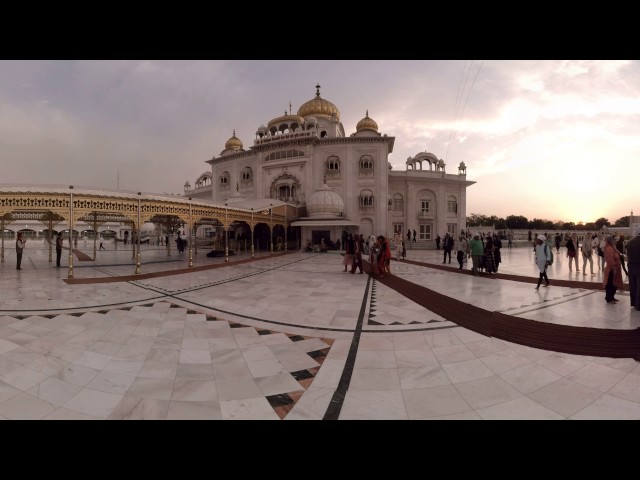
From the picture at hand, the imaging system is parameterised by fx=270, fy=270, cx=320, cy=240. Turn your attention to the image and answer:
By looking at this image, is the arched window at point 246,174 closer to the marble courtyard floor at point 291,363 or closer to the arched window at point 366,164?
the arched window at point 366,164

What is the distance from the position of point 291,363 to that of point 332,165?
24.4 m

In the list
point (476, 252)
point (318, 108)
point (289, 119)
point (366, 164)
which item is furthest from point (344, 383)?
point (318, 108)

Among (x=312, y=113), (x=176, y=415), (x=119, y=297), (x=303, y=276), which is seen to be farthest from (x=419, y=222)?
(x=176, y=415)

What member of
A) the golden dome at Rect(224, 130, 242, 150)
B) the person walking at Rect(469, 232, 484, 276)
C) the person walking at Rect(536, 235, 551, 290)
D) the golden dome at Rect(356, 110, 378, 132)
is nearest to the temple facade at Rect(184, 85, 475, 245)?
the golden dome at Rect(356, 110, 378, 132)

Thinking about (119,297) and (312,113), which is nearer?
(119,297)

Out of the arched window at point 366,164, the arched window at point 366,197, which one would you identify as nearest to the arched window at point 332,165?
the arched window at point 366,164

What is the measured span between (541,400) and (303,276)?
742 cm

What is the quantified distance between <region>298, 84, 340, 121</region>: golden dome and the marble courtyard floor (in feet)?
95.4

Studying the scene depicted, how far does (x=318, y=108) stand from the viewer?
30.5 metres

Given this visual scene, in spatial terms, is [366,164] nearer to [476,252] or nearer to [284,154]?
[284,154]

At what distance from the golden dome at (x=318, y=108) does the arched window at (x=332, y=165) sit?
756cm

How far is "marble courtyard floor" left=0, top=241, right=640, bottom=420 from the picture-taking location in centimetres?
237

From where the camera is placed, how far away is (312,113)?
30.6m

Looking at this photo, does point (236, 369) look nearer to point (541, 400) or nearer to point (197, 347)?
point (197, 347)
